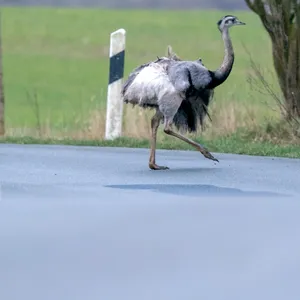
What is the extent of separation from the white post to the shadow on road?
15.8 feet

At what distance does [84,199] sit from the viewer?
8766 mm

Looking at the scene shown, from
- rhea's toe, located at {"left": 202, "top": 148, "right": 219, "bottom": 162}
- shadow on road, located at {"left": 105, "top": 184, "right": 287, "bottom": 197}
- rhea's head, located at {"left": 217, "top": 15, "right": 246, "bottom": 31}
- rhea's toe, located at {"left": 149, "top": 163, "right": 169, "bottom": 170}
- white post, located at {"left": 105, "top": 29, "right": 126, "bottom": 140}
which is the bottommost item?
shadow on road, located at {"left": 105, "top": 184, "right": 287, "bottom": 197}

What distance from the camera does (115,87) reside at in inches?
574

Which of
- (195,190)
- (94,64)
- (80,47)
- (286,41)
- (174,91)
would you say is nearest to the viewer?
Answer: (195,190)

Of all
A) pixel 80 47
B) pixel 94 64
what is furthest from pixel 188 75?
pixel 80 47

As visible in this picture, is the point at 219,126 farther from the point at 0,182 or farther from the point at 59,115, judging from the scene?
the point at 0,182

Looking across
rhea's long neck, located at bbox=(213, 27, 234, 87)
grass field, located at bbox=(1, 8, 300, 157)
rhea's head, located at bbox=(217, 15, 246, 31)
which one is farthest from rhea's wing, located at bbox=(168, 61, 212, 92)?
grass field, located at bbox=(1, 8, 300, 157)

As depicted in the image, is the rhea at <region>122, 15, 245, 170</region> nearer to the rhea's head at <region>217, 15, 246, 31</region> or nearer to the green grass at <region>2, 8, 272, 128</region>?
the rhea's head at <region>217, 15, 246, 31</region>

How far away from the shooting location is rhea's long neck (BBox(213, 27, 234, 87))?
37.2 ft

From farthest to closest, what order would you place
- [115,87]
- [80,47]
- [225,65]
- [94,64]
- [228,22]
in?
1. [80,47]
2. [94,64]
3. [115,87]
4. [228,22]
5. [225,65]

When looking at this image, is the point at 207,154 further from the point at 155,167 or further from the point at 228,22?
the point at 228,22

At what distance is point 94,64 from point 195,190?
17657 millimetres

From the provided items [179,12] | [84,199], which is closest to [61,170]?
[84,199]

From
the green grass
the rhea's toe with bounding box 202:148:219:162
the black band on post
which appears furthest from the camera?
the green grass
